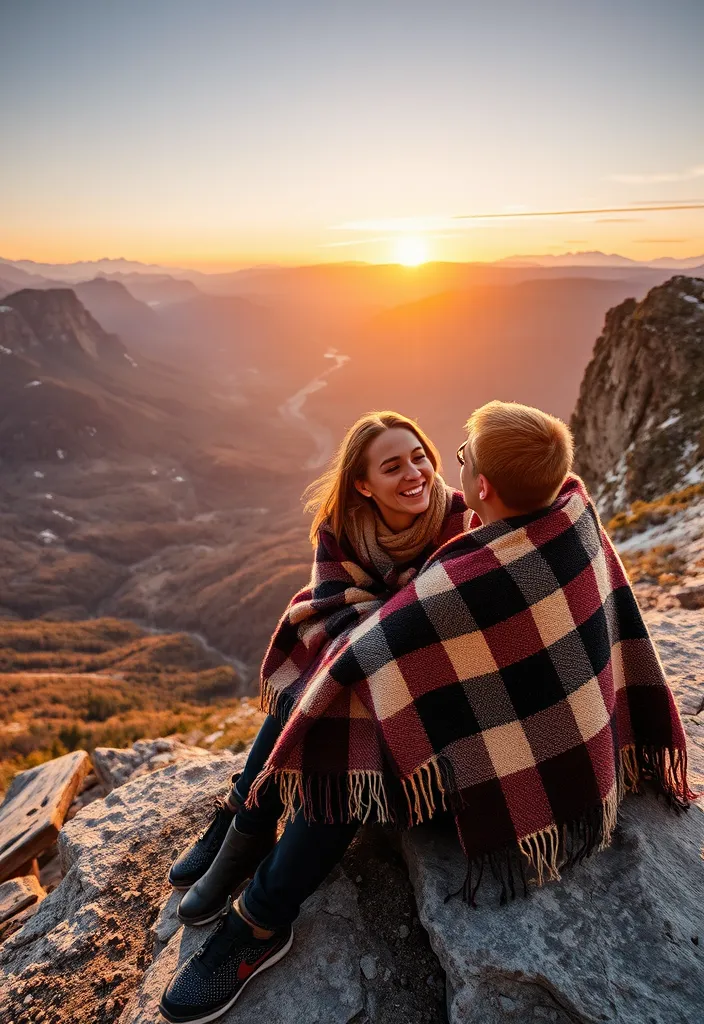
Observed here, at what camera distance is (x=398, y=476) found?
8.66 feet

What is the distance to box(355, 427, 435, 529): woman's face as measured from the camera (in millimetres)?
2629

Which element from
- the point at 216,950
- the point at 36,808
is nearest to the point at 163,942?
the point at 216,950

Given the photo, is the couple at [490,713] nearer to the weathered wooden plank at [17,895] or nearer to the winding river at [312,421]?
the weathered wooden plank at [17,895]

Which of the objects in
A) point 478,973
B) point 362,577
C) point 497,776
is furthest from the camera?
point 362,577

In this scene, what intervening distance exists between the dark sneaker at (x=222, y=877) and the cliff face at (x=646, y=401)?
10394 millimetres

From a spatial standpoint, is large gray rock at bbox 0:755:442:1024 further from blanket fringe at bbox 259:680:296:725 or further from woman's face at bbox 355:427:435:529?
woman's face at bbox 355:427:435:529

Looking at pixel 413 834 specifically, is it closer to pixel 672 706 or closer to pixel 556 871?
pixel 556 871

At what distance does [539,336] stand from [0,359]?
110781 millimetres

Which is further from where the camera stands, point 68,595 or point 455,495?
point 68,595

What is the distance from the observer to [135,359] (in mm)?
136000

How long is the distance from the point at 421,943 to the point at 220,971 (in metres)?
0.76

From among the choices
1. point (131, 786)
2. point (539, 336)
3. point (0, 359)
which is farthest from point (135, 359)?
point (131, 786)

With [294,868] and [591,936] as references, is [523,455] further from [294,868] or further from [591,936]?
[294,868]

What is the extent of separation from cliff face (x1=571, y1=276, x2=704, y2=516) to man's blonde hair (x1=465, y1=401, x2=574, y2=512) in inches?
391
